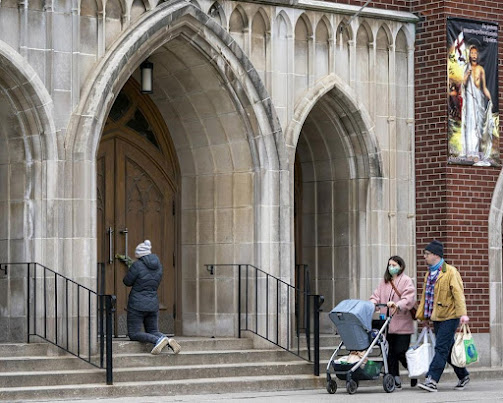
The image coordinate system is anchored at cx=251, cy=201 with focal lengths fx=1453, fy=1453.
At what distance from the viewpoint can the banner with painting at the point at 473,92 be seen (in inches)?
719

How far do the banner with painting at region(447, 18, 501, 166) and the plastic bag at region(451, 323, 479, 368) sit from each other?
3338mm

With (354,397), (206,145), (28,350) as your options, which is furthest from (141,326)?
(206,145)

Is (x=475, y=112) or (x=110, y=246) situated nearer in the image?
(x=110, y=246)

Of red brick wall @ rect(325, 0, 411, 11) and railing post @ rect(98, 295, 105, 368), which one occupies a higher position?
red brick wall @ rect(325, 0, 411, 11)

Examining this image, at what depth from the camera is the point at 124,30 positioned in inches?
628

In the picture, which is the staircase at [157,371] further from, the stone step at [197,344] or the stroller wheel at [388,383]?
the stroller wheel at [388,383]

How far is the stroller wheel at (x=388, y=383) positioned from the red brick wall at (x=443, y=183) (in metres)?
3.02

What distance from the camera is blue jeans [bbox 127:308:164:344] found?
15.7 m

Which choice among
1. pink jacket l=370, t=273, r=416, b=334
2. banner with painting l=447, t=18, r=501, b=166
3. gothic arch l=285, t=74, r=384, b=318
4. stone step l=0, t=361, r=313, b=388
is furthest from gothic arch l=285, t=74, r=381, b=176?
stone step l=0, t=361, r=313, b=388

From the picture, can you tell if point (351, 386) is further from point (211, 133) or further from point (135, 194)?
point (135, 194)

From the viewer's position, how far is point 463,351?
50.6 ft

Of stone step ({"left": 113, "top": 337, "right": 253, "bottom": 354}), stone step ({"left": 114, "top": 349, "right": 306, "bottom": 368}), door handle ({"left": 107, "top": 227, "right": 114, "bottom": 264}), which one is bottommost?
stone step ({"left": 114, "top": 349, "right": 306, "bottom": 368})

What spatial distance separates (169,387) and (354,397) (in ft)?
6.24

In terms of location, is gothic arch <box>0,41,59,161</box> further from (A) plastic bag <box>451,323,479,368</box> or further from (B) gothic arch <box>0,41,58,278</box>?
(A) plastic bag <box>451,323,479,368</box>
